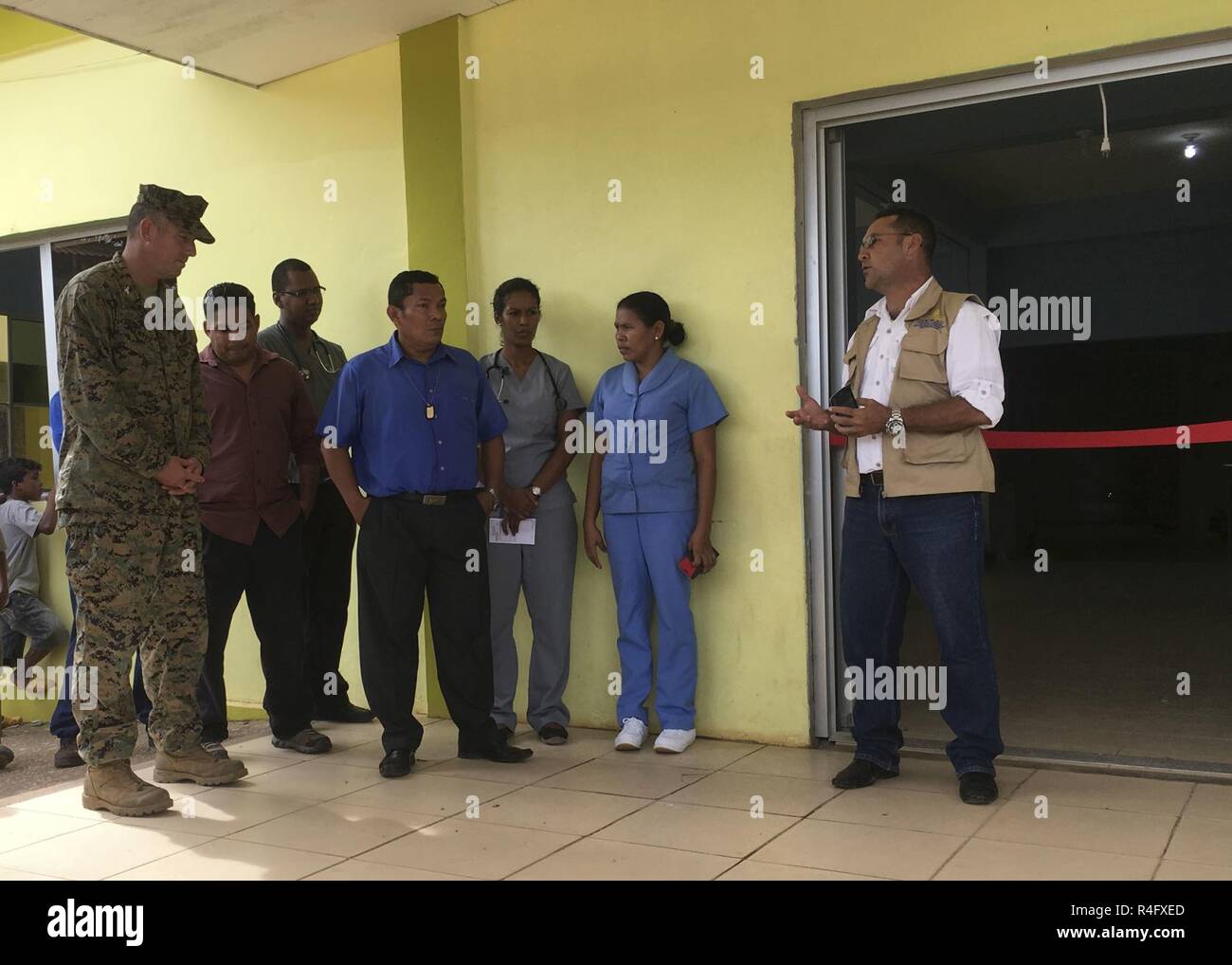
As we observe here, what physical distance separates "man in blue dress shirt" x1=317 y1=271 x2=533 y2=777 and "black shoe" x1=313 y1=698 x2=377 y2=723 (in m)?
0.90

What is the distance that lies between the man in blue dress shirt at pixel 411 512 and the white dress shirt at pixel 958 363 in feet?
4.46

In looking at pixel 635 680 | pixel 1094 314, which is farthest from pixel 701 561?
pixel 1094 314

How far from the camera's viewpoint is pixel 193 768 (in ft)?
12.9

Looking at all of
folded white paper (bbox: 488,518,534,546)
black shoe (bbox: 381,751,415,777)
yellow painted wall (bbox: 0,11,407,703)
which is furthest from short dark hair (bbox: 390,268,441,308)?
black shoe (bbox: 381,751,415,777)

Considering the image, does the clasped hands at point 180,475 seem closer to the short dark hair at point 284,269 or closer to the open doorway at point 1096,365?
the short dark hair at point 284,269

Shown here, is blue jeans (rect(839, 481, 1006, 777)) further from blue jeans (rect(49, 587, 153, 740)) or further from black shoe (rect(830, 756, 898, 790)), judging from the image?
blue jeans (rect(49, 587, 153, 740))

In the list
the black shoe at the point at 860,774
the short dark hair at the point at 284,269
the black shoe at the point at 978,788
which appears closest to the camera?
the black shoe at the point at 978,788

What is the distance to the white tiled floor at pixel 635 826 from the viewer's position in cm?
301

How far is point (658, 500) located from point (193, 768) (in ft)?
5.88

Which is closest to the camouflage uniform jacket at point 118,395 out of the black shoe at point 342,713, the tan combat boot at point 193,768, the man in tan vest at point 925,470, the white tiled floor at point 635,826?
the tan combat boot at point 193,768

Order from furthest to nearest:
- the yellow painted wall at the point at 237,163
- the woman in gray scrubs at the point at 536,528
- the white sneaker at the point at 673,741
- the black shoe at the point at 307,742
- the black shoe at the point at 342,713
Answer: the yellow painted wall at the point at 237,163
the black shoe at the point at 342,713
the woman in gray scrubs at the point at 536,528
the black shoe at the point at 307,742
the white sneaker at the point at 673,741

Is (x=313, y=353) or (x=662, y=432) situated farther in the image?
(x=313, y=353)

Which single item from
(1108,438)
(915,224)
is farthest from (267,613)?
(1108,438)

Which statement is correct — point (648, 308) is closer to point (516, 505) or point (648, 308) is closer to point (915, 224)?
point (516, 505)
